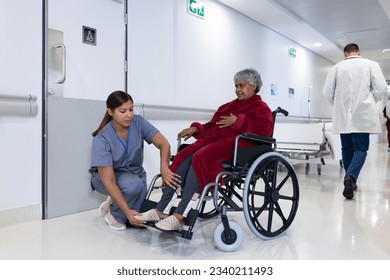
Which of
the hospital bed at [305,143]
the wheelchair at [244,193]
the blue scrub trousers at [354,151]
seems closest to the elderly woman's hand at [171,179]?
the wheelchair at [244,193]

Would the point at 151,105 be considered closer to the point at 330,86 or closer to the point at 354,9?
the point at 330,86

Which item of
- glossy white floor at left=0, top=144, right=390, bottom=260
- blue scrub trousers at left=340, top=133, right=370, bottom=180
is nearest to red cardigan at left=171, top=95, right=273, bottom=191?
glossy white floor at left=0, top=144, right=390, bottom=260

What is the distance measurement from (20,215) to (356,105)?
10.2 feet

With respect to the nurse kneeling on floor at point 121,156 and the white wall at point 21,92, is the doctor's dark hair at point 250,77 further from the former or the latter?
the white wall at point 21,92

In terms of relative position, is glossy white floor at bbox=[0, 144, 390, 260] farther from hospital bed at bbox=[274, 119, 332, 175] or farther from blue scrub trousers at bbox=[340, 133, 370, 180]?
hospital bed at bbox=[274, 119, 332, 175]

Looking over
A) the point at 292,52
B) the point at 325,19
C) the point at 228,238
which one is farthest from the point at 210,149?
the point at 292,52

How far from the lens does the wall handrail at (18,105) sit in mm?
2354

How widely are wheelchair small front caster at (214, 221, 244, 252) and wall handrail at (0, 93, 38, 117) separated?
1.51 m

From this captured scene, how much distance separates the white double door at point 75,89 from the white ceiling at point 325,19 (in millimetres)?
2200

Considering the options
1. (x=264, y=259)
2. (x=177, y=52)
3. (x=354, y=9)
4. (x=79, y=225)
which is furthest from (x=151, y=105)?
(x=354, y=9)

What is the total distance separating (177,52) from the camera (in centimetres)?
398

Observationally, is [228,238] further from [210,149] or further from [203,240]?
[210,149]

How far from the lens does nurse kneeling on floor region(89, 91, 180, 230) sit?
2170 millimetres
